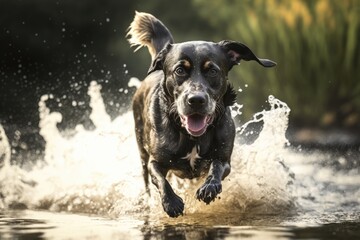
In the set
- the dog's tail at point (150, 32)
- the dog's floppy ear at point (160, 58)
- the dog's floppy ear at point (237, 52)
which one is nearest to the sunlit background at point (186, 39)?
the dog's tail at point (150, 32)

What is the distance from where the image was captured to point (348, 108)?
14.7 metres

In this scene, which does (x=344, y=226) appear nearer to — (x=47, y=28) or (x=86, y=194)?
(x=86, y=194)

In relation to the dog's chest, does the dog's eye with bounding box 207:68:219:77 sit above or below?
above

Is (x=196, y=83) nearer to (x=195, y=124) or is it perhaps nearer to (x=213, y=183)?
(x=195, y=124)

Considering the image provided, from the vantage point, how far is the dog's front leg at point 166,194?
650cm

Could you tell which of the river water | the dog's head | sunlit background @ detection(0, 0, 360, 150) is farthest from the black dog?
sunlit background @ detection(0, 0, 360, 150)

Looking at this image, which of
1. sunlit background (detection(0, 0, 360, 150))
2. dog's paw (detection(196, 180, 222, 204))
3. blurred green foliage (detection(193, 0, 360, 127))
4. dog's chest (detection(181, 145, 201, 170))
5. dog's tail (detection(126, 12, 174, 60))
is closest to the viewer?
dog's paw (detection(196, 180, 222, 204))

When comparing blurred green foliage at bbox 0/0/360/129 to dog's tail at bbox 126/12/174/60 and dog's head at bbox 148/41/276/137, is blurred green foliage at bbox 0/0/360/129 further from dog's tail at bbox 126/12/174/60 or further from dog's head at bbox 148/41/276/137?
dog's head at bbox 148/41/276/137

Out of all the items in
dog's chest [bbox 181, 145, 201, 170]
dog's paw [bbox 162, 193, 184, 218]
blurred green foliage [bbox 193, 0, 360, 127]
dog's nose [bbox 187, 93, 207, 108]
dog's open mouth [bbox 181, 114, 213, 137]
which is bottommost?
dog's paw [bbox 162, 193, 184, 218]

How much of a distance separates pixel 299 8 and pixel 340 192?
666 centimetres

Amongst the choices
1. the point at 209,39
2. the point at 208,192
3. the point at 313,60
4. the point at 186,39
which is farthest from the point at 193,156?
the point at 209,39

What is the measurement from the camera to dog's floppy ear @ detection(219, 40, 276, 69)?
7.12m

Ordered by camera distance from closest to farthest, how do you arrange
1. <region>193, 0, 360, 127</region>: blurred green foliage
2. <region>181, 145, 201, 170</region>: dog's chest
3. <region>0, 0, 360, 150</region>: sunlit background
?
<region>181, 145, 201, 170</region>: dog's chest → <region>193, 0, 360, 127</region>: blurred green foliage → <region>0, 0, 360, 150</region>: sunlit background

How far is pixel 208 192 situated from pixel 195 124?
59cm
